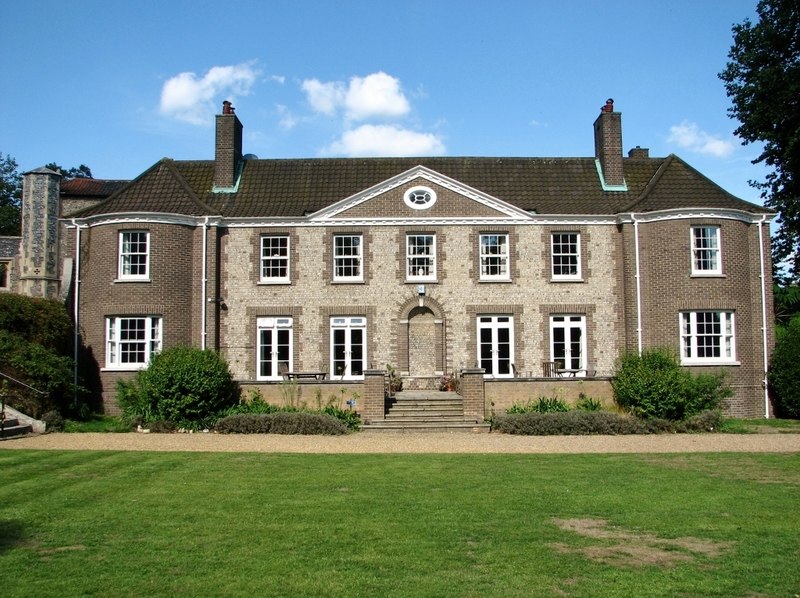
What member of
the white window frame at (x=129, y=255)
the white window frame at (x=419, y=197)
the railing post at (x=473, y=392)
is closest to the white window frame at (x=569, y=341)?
the railing post at (x=473, y=392)

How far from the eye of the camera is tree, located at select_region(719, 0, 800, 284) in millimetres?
27734

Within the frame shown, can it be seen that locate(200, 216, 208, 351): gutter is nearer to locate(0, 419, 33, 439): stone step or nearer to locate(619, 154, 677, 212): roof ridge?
locate(0, 419, 33, 439): stone step

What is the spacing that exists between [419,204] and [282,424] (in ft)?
34.0

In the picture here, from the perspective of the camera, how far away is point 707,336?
25.6 meters

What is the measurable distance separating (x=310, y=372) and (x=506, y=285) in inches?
308

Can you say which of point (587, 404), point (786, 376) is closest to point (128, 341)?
point (587, 404)

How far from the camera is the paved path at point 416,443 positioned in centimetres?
1753

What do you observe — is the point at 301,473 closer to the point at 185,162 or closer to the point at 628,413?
the point at 628,413

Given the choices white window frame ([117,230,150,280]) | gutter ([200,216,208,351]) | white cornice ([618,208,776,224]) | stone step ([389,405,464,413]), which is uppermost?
white cornice ([618,208,776,224])

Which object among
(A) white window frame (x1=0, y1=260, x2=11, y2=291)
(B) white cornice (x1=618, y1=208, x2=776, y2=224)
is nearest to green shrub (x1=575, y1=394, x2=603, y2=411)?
(B) white cornice (x1=618, y1=208, x2=776, y2=224)

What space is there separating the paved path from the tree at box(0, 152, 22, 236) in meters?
49.8

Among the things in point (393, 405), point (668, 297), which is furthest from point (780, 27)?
point (393, 405)

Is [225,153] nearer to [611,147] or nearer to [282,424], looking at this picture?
[282,424]

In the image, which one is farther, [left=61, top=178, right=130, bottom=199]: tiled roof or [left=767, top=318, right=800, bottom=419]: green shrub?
[left=61, top=178, right=130, bottom=199]: tiled roof
